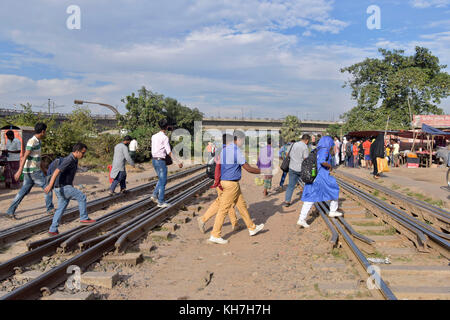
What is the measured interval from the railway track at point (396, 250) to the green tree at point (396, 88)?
35306 millimetres

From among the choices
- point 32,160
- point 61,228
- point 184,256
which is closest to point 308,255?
point 184,256

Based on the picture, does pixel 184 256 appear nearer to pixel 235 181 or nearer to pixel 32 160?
pixel 235 181

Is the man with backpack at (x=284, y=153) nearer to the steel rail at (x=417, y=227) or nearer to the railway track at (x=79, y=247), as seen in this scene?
the steel rail at (x=417, y=227)

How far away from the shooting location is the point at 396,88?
41562 mm

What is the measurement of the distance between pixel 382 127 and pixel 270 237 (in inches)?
1483

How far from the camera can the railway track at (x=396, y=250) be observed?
4336mm

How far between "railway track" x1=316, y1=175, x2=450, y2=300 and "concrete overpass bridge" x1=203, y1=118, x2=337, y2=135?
6774cm

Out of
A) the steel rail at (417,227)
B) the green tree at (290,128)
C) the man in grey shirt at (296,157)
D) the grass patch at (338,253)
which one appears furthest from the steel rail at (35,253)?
the green tree at (290,128)

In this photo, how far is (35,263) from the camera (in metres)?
5.32

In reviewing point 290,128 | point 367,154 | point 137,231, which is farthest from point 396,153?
point 290,128

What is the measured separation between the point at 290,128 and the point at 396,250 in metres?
73.3

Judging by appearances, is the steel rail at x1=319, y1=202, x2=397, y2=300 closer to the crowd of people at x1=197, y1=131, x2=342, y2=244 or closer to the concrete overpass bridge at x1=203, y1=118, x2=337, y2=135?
the crowd of people at x1=197, y1=131, x2=342, y2=244

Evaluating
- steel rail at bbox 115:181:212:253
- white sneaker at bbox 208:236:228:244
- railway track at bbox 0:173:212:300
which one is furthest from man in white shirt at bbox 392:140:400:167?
white sneaker at bbox 208:236:228:244

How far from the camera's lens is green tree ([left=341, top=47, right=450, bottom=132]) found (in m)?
40.6
